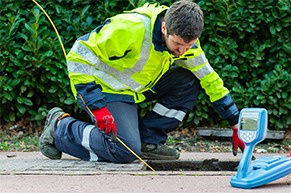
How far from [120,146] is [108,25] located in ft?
2.73

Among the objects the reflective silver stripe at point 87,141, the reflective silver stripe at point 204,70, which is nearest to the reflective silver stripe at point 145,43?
the reflective silver stripe at point 204,70

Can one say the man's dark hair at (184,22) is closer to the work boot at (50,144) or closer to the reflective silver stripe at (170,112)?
the reflective silver stripe at (170,112)

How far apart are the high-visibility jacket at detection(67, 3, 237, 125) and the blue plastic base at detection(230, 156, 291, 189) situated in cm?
104

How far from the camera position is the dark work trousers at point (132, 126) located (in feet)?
13.6

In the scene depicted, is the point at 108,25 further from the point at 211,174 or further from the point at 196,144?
the point at 196,144

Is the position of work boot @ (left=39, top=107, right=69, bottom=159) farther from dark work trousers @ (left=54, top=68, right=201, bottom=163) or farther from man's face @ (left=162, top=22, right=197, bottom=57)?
man's face @ (left=162, top=22, right=197, bottom=57)

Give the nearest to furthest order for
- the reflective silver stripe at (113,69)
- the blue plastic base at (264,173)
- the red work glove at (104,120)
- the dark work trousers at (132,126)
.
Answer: the blue plastic base at (264,173) → the red work glove at (104,120) → the reflective silver stripe at (113,69) → the dark work trousers at (132,126)

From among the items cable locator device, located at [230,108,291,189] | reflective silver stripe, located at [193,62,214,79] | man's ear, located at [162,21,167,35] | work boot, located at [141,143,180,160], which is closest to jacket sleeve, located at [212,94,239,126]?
reflective silver stripe, located at [193,62,214,79]

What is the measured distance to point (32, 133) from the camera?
238 inches

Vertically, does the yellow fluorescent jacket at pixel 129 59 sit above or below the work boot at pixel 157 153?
above

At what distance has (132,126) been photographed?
4.25 metres

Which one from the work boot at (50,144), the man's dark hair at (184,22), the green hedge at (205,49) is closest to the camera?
the man's dark hair at (184,22)

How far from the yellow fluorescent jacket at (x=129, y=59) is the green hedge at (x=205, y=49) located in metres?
1.48

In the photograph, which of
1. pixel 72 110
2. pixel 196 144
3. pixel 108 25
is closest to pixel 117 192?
pixel 108 25
